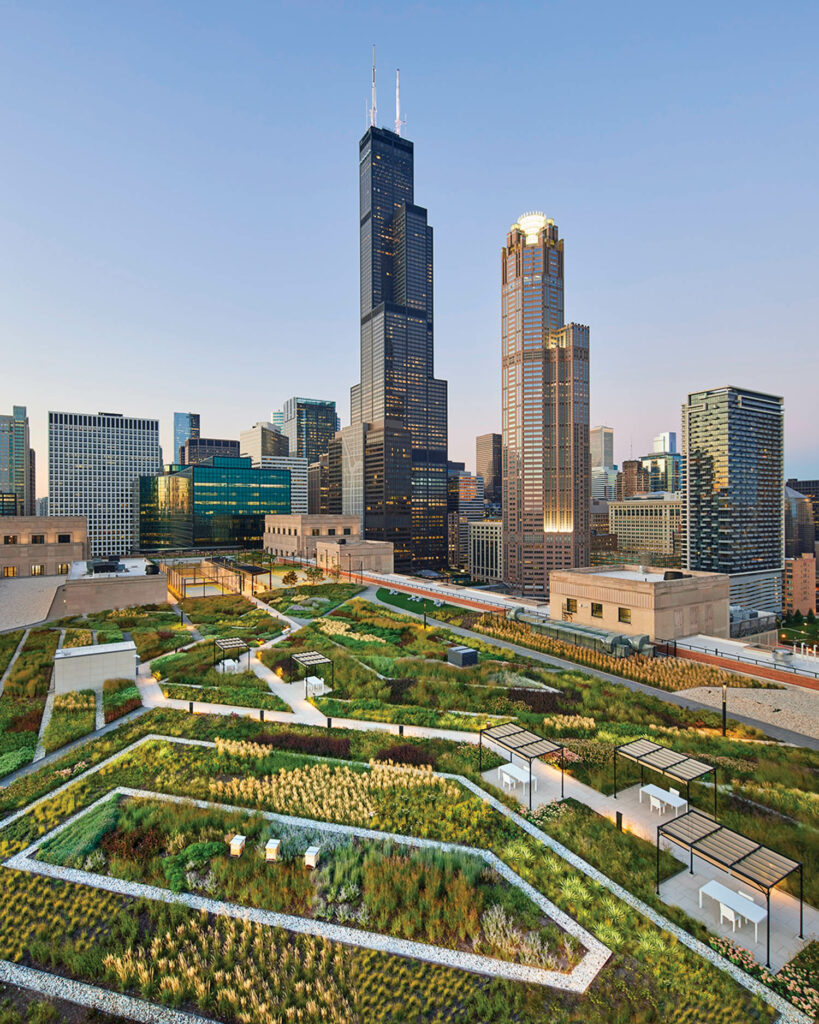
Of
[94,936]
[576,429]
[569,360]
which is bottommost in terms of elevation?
[94,936]

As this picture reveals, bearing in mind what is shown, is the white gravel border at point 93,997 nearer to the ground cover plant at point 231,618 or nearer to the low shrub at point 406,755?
the low shrub at point 406,755

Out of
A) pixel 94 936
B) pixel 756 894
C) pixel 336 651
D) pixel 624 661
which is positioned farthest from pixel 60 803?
pixel 624 661

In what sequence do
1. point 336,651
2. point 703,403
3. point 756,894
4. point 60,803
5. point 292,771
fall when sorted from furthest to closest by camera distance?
1. point 703,403
2. point 336,651
3. point 292,771
4. point 60,803
5. point 756,894

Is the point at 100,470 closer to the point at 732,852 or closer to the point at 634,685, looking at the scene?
the point at 634,685

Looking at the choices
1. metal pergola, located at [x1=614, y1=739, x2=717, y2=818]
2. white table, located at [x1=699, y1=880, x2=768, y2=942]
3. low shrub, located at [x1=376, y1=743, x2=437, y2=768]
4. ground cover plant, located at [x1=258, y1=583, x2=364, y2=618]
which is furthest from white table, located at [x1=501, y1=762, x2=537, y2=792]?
ground cover plant, located at [x1=258, y1=583, x2=364, y2=618]

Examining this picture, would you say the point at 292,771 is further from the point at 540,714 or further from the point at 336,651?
the point at 336,651

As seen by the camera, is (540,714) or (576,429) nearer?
(540,714)

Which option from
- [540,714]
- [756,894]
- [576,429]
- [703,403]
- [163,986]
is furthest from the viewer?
[576,429]

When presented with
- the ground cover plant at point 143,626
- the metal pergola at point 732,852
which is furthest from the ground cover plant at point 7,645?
the metal pergola at point 732,852
